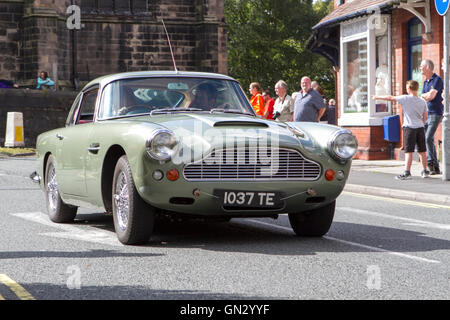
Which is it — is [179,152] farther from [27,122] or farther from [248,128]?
[27,122]

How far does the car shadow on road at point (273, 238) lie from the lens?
24.3 feet

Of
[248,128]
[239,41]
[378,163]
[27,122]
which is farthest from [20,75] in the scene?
[239,41]

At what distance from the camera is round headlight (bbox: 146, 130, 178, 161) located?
7.11m

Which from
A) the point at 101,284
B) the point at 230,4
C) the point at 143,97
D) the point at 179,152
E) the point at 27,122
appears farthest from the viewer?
the point at 230,4

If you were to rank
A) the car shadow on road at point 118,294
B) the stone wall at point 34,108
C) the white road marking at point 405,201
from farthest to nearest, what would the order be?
the stone wall at point 34,108 < the white road marking at point 405,201 < the car shadow on road at point 118,294

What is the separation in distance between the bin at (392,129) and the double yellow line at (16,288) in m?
15.2

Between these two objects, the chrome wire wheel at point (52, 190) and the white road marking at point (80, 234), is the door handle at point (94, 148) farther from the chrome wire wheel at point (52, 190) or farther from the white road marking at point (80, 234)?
the chrome wire wheel at point (52, 190)

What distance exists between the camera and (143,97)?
8.41 m

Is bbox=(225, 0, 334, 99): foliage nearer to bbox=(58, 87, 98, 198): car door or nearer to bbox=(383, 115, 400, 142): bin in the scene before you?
bbox=(383, 115, 400, 142): bin

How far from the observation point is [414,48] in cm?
2027

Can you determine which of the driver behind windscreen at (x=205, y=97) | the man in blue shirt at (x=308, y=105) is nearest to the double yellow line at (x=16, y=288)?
the driver behind windscreen at (x=205, y=97)

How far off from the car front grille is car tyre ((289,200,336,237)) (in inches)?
23.6

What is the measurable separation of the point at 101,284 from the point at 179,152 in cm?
172
